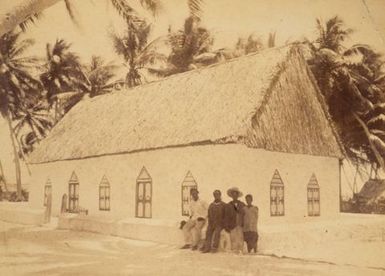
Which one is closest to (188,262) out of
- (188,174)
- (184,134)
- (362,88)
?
(188,174)

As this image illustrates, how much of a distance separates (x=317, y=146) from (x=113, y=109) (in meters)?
1.27

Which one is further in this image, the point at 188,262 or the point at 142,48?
the point at 142,48

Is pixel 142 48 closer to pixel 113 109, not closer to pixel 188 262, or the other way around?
pixel 113 109

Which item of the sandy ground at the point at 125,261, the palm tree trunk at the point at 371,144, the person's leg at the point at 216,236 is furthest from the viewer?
the palm tree trunk at the point at 371,144

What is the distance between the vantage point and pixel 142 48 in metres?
3.25

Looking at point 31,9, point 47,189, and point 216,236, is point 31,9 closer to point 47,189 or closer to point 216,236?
point 47,189

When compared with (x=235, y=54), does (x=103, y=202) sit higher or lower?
lower

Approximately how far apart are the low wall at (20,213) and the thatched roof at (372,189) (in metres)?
1.94

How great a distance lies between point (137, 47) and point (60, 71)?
1.59 feet

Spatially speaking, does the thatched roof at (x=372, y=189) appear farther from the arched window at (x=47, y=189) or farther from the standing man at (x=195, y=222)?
the arched window at (x=47, y=189)

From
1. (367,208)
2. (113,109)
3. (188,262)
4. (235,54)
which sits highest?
(235,54)

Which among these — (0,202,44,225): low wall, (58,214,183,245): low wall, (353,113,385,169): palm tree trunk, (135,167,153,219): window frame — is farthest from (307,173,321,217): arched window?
(0,202,44,225): low wall

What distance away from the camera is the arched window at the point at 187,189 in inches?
124

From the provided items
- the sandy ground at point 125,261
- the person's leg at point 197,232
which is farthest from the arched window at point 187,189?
the sandy ground at point 125,261
